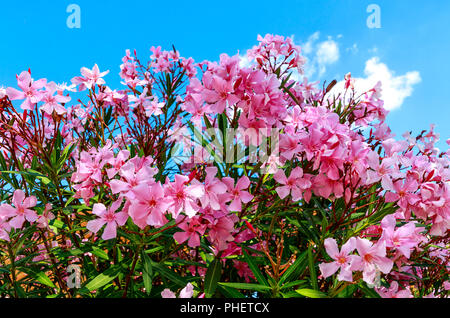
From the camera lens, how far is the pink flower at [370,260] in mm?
867

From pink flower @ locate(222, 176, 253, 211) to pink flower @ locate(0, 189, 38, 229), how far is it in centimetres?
83

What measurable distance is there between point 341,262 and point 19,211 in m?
1.26

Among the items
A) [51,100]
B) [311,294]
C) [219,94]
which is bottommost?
[311,294]

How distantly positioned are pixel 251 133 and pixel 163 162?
841mm

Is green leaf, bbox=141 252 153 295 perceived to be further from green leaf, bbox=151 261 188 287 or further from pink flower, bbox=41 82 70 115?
pink flower, bbox=41 82 70 115

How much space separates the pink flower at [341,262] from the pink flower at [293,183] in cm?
22

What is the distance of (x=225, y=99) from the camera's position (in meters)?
1.09

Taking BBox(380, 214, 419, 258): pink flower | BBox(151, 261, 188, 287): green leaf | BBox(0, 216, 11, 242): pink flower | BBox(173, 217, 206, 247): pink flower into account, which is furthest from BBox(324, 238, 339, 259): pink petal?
BBox(0, 216, 11, 242): pink flower

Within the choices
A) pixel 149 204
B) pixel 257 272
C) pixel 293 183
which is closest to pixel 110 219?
pixel 149 204

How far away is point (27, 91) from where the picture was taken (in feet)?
4.20

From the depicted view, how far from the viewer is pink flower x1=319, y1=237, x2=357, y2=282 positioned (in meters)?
0.91

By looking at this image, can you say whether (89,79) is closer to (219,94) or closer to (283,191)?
(219,94)

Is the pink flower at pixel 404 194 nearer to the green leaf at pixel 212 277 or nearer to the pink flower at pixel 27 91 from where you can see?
the green leaf at pixel 212 277
